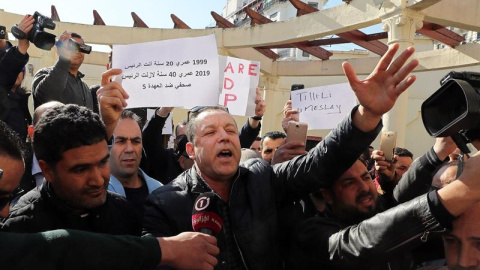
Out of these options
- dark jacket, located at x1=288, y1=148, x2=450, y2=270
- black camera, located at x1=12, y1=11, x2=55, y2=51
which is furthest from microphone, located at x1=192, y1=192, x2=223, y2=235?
black camera, located at x1=12, y1=11, x2=55, y2=51

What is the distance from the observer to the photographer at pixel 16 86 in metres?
3.15

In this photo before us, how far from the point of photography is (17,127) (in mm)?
3666

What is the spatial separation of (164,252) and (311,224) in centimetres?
80

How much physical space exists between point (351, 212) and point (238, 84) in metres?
2.87

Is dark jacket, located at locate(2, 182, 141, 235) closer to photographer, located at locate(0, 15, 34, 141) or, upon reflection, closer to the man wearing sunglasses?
the man wearing sunglasses

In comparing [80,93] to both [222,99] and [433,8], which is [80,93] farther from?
[433,8]

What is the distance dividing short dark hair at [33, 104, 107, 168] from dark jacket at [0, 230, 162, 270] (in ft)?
2.12

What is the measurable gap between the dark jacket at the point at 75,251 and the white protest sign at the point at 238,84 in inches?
126

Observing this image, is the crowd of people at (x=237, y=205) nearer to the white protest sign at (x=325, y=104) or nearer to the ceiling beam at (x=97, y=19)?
the white protest sign at (x=325, y=104)

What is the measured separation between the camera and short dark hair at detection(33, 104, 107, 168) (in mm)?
1985

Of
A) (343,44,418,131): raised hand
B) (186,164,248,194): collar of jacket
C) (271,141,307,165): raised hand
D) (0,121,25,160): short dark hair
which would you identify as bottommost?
(186,164,248,194): collar of jacket

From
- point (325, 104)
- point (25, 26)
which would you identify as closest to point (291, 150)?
point (25, 26)

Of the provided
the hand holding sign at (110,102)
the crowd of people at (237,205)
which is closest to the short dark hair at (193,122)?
the crowd of people at (237,205)

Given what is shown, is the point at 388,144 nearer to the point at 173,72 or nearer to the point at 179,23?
the point at 173,72
